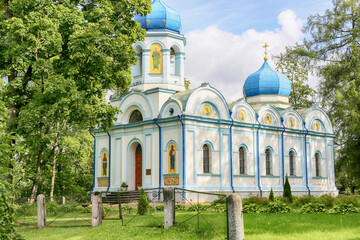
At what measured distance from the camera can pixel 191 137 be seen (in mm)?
22922

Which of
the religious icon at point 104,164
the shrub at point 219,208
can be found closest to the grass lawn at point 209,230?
the shrub at point 219,208

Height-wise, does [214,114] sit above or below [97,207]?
above

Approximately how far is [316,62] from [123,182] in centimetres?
1508

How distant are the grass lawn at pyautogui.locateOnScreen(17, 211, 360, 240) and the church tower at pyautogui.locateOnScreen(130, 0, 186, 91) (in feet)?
39.1

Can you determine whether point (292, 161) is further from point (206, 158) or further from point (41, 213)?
point (41, 213)

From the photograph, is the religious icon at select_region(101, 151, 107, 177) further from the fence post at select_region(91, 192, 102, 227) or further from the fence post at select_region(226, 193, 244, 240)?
the fence post at select_region(226, 193, 244, 240)

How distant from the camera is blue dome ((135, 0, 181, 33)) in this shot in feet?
86.1

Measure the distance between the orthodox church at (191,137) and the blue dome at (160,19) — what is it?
59 millimetres

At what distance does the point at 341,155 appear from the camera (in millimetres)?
30172

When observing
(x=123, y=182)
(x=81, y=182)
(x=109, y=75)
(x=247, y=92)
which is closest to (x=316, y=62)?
(x=247, y=92)

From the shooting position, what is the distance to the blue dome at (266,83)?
31.1m

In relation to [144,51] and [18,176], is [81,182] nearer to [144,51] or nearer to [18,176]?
[18,176]

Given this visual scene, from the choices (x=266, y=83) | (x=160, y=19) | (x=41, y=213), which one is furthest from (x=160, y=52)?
(x=41, y=213)

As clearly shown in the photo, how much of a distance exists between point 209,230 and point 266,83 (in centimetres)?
2190
